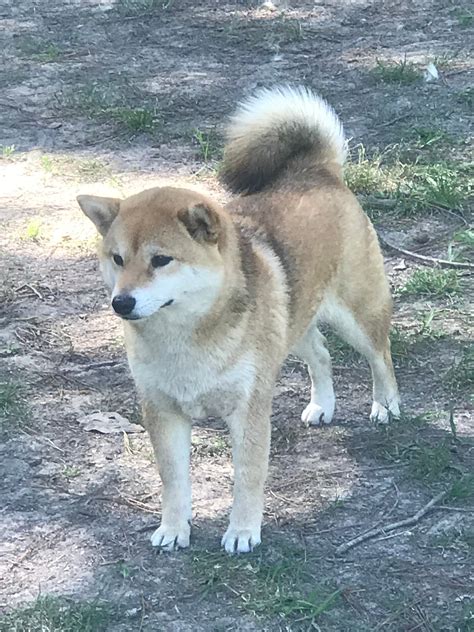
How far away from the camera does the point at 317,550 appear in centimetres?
385

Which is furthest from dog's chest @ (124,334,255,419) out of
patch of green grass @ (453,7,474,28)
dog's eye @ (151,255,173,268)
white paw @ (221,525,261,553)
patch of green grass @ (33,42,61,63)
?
patch of green grass @ (453,7,474,28)

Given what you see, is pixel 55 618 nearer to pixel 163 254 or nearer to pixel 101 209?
pixel 163 254

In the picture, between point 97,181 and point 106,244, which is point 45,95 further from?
point 106,244

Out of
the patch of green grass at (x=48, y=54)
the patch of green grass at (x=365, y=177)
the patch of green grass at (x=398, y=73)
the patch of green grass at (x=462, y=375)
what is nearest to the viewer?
the patch of green grass at (x=462, y=375)

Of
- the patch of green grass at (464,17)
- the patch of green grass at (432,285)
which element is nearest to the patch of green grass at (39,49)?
the patch of green grass at (464,17)

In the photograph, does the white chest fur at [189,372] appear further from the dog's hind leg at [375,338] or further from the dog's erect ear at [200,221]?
the dog's hind leg at [375,338]

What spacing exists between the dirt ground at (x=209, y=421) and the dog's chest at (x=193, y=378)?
1.71 feet

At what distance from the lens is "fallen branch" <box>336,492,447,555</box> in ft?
12.6

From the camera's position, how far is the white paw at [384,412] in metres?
4.72

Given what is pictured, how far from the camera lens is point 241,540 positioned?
3.82 meters

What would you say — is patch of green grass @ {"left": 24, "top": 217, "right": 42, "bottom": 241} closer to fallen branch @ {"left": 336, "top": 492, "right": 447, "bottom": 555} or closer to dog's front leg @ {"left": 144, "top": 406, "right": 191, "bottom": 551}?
dog's front leg @ {"left": 144, "top": 406, "right": 191, "bottom": 551}

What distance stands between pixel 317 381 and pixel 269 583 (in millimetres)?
1344

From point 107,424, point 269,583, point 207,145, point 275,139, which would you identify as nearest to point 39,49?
point 207,145

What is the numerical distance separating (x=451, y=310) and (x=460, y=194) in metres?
1.35
